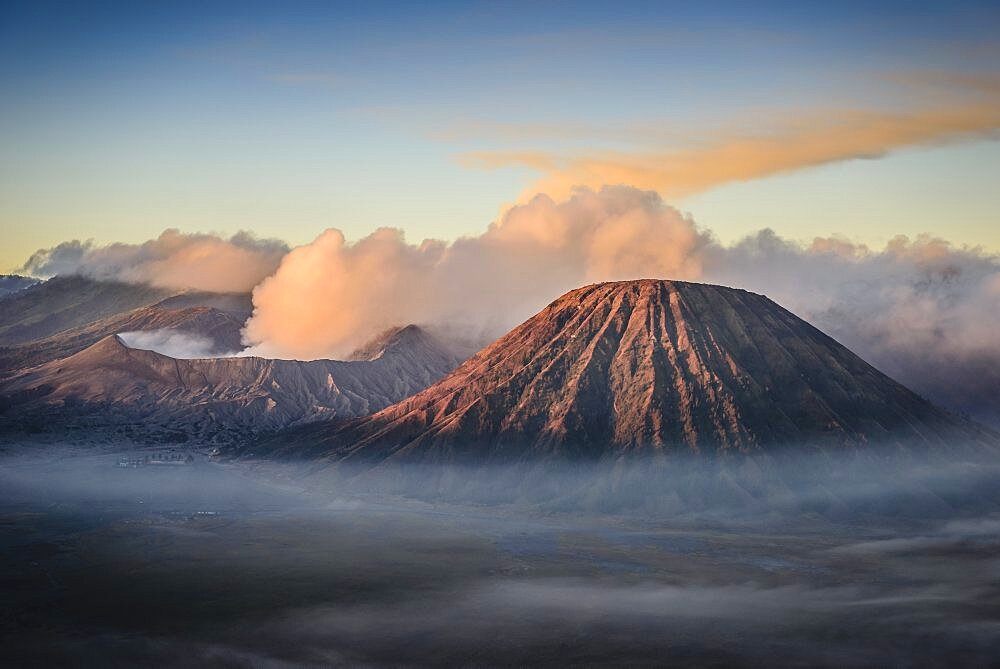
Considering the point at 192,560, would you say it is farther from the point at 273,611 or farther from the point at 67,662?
the point at 67,662

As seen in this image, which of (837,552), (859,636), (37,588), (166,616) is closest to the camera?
(859,636)

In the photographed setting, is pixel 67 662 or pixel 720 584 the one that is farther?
pixel 720 584

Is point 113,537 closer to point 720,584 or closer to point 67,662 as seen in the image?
point 67,662

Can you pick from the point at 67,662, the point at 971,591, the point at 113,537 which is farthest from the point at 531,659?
the point at 113,537

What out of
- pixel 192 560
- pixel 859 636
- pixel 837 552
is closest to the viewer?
pixel 859 636

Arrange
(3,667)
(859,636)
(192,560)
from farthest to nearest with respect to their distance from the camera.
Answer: (192,560) < (859,636) < (3,667)

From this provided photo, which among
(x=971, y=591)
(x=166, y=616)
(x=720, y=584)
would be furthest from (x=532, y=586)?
(x=971, y=591)
